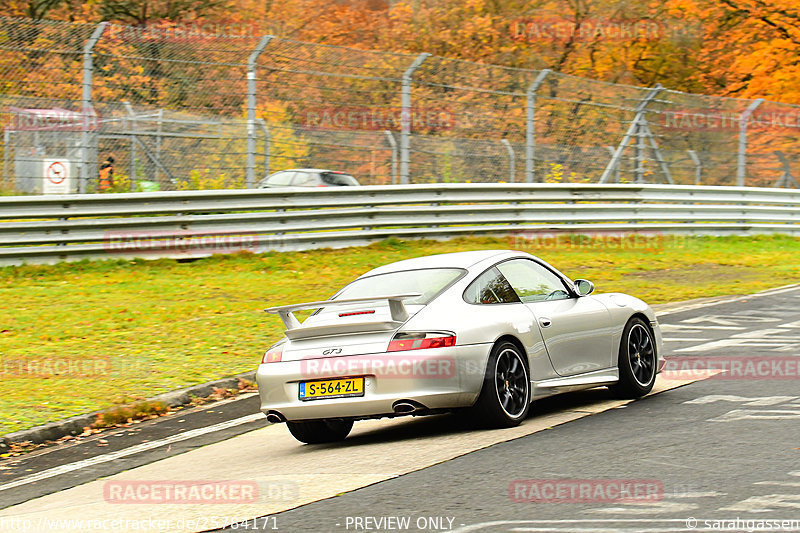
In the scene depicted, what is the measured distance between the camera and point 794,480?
585cm

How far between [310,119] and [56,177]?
439cm

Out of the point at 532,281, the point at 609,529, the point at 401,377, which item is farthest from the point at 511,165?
the point at 609,529

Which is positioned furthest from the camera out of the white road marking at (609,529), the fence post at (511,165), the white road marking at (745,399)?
the fence post at (511,165)

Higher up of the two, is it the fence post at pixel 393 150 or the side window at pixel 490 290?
the fence post at pixel 393 150

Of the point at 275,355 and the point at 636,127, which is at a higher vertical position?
the point at 636,127

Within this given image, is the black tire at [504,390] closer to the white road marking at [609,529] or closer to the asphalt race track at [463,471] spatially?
the asphalt race track at [463,471]

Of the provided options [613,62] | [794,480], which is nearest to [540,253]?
[794,480]

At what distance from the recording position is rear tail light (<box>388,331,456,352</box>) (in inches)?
292

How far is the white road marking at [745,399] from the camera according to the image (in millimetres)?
8328

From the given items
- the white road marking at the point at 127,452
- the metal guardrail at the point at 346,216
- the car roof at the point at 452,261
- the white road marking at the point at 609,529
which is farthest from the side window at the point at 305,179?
the white road marking at the point at 609,529

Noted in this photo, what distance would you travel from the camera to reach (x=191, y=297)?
47.3 feet

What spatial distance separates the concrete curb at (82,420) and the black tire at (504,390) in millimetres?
3058

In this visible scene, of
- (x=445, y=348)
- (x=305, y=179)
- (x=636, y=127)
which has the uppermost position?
(x=636, y=127)

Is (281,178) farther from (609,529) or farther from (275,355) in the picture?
(609,529)
